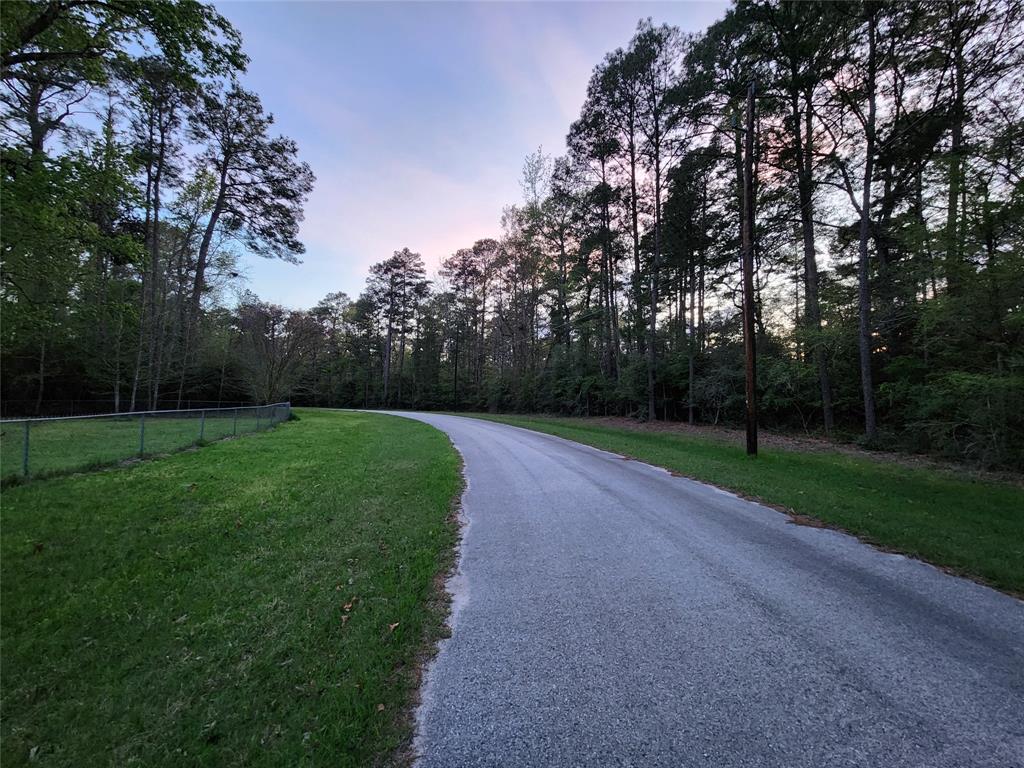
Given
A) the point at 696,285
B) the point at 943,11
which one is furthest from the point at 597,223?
the point at 943,11

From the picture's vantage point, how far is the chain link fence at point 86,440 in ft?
20.3

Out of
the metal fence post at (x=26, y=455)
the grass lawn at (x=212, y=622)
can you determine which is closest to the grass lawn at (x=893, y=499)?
the grass lawn at (x=212, y=622)

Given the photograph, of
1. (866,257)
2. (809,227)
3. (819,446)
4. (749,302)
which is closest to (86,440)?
(749,302)

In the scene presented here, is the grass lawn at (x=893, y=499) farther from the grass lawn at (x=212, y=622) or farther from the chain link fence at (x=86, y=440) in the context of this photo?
the chain link fence at (x=86, y=440)

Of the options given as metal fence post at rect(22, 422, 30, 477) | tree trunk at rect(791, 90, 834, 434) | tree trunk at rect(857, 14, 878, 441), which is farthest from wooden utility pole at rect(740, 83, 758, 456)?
metal fence post at rect(22, 422, 30, 477)

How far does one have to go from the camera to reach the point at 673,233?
67.6 feet

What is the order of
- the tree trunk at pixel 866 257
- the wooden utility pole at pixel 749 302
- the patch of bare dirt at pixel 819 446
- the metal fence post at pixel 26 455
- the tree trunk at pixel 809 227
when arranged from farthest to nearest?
the tree trunk at pixel 809 227 < the tree trunk at pixel 866 257 < the wooden utility pole at pixel 749 302 < the patch of bare dirt at pixel 819 446 < the metal fence post at pixel 26 455

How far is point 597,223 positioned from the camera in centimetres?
2439

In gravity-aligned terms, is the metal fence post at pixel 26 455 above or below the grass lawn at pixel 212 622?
above

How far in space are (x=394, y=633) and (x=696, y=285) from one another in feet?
81.7

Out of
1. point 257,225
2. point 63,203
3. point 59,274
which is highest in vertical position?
point 257,225

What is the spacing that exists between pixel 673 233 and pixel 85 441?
2319 centimetres

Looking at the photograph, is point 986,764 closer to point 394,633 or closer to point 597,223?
point 394,633

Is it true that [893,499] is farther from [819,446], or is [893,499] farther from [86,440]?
[86,440]
